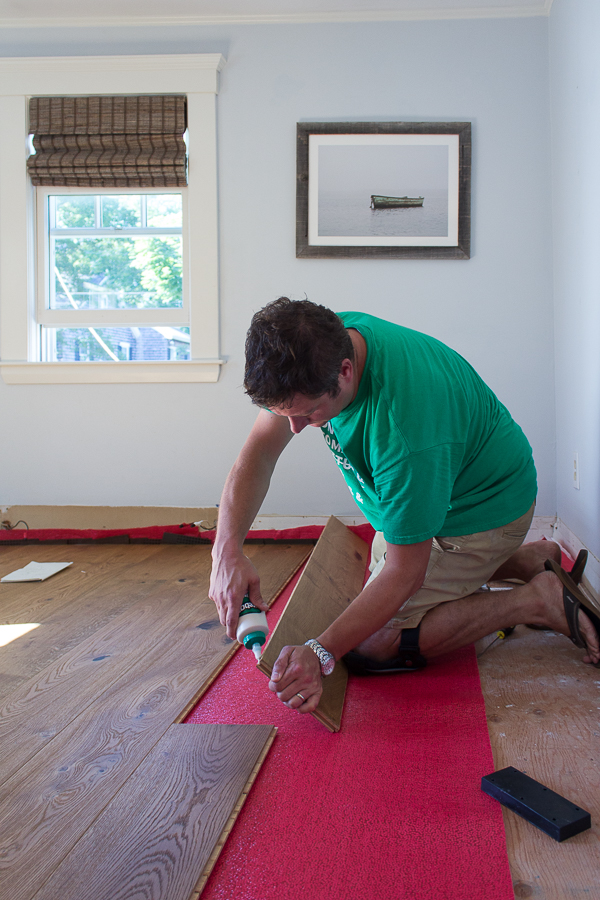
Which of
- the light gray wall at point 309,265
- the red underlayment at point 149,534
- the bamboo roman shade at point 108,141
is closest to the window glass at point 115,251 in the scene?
the bamboo roman shade at point 108,141

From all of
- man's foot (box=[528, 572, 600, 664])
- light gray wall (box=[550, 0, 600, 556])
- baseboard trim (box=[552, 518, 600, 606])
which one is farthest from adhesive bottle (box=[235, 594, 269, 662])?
light gray wall (box=[550, 0, 600, 556])

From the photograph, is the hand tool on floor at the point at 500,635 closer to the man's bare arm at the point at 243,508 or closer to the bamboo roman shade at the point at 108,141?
the man's bare arm at the point at 243,508

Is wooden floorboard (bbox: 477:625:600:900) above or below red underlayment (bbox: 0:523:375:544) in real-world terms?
below

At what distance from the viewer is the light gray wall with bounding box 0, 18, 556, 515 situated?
10.3 ft

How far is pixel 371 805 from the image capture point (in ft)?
3.43

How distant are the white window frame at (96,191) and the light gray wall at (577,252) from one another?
1694mm

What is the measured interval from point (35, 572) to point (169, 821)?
182 cm

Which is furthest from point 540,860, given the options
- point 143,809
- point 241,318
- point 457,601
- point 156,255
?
point 156,255

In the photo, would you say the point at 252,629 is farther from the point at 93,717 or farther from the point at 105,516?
the point at 105,516

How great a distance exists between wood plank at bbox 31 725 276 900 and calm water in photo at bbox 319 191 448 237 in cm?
257

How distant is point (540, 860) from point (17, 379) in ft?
10.6

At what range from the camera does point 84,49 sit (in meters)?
3.30

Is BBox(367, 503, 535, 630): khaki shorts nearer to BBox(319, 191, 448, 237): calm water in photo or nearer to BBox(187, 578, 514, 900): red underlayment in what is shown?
BBox(187, 578, 514, 900): red underlayment

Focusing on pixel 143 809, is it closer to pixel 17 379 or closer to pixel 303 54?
pixel 17 379
